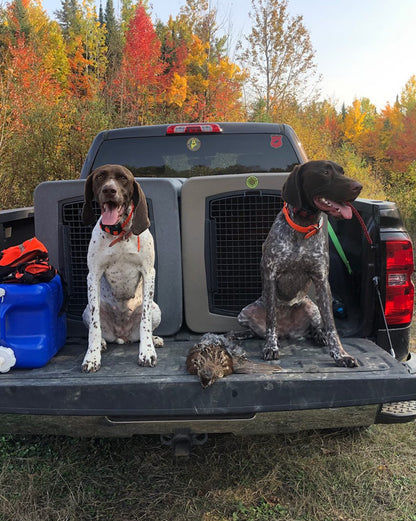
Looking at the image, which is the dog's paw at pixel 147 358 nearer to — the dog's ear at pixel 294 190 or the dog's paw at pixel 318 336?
the dog's paw at pixel 318 336

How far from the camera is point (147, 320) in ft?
8.33

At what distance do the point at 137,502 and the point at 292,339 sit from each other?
1242mm

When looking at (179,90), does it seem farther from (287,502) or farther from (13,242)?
(287,502)

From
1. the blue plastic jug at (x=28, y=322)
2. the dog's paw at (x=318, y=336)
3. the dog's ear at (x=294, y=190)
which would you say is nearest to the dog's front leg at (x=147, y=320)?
the blue plastic jug at (x=28, y=322)

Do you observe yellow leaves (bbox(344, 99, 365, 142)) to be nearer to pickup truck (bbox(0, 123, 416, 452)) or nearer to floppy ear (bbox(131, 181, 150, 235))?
pickup truck (bbox(0, 123, 416, 452))

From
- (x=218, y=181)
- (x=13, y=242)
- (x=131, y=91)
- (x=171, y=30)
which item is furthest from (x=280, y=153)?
(x=171, y=30)

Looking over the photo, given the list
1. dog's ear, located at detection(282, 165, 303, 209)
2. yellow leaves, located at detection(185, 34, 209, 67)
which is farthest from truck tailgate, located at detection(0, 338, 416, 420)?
yellow leaves, located at detection(185, 34, 209, 67)

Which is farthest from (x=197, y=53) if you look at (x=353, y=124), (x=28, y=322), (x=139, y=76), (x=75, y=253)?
(x=353, y=124)

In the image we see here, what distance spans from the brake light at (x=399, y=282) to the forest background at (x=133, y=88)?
8.30m

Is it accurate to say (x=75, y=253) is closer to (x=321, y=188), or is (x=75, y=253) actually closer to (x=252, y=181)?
(x=252, y=181)

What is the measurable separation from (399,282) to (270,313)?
28.8 inches

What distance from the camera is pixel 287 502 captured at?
2414 mm

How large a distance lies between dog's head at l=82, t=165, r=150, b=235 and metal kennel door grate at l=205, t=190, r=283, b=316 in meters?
0.47

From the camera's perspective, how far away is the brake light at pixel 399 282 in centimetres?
252
